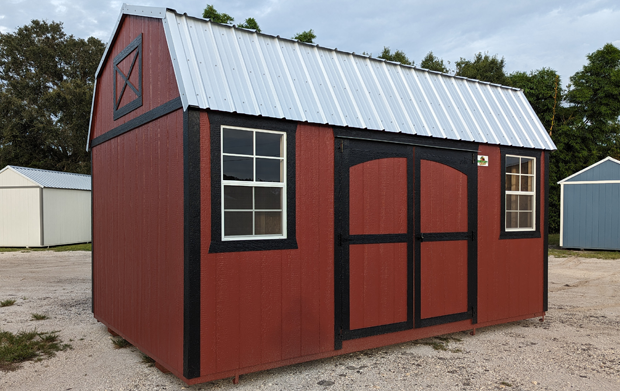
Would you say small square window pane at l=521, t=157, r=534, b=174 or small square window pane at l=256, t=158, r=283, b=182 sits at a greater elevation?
small square window pane at l=521, t=157, r=534, b=174

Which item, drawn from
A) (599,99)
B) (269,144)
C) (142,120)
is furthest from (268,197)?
(599,99)

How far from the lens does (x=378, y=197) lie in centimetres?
554

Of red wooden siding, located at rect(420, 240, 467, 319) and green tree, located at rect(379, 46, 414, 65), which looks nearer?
red wooden siding, located at rect(420, 240, 467, 319)

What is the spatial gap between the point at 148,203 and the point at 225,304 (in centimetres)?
152

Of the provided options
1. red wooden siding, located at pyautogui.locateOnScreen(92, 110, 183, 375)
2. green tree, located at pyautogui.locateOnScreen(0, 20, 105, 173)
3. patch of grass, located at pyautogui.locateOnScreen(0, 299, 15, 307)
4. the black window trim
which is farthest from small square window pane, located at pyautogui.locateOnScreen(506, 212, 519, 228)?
green tree, located at pyautogui.locateOnScreen(0, 20, 105, 173)

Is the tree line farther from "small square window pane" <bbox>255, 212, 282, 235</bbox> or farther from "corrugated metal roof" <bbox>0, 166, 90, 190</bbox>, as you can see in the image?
"small square window pane" <bbox>255, 212, 282, 235</bbox>

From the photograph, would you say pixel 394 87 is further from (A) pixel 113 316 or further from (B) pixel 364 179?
(A) pixel 113 316

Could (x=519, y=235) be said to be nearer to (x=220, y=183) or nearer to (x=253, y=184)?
(x=253, y=184)

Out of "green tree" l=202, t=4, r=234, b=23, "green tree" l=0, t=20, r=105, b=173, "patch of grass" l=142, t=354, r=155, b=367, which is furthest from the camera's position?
"green tree" l=0, t=20, r=105, b=173

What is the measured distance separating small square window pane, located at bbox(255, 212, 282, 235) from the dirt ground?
4.75 feet

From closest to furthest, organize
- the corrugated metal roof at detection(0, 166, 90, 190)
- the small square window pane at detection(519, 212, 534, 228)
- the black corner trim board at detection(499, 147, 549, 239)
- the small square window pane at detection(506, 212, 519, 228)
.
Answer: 1. the black corner trim board at detection(499, 147, 549, 239)
2. the small square window pane at detection(506, 212, 519, 228)
3. the small square window pane at detection(519, 212, 534, 228)
4. the corrugated metal roof at detection(0, 166, 90, 190)

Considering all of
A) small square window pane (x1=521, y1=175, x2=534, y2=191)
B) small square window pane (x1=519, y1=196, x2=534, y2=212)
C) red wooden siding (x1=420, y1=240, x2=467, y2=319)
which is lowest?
red wooden siding (x1=420, y1=240, x2=467, y2=319)

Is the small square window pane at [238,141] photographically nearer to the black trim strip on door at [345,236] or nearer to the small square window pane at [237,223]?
the small square window pane at [237,223]

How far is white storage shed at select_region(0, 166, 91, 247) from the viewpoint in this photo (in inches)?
711
